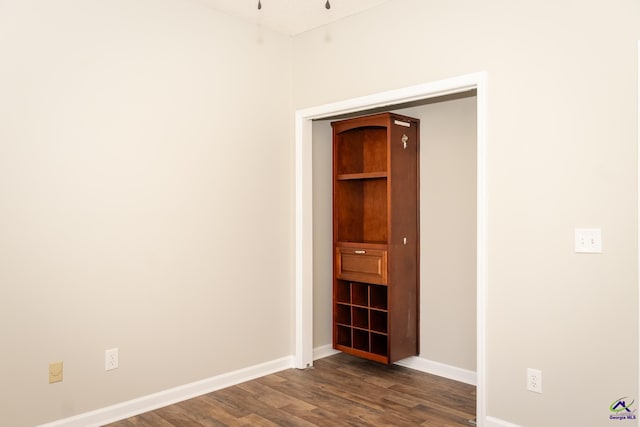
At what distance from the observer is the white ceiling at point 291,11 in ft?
10.8

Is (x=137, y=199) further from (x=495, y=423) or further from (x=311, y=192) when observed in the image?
(x=495, y=423)

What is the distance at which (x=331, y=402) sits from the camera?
3.21 metres

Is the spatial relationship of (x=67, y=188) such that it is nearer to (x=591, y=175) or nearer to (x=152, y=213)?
(x=152, y=213)

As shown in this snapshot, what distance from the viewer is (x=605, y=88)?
234cm

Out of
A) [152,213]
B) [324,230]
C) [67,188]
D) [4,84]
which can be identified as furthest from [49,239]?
[324,230]

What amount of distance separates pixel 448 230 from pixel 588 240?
1.39 m

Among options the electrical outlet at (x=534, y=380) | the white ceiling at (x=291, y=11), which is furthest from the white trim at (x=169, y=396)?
the white ceiling at (x=291, y=11)

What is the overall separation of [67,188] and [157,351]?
1.13 m

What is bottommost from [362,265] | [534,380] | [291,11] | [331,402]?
[331,402]

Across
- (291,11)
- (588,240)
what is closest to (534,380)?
(588,240)

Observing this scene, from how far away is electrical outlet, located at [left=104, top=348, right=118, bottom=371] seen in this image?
2.89 m

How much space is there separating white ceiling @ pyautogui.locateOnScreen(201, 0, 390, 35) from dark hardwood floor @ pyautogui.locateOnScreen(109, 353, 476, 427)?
2584 mm

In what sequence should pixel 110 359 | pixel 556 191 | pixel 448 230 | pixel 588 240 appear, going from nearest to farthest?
Answer: pixel 588 240, pixel 556 191, pixel 110 359, pixel 448 230

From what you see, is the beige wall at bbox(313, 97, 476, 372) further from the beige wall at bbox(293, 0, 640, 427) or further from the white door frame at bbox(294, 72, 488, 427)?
the beige wall at bbox(293, 0, 640, 427)
